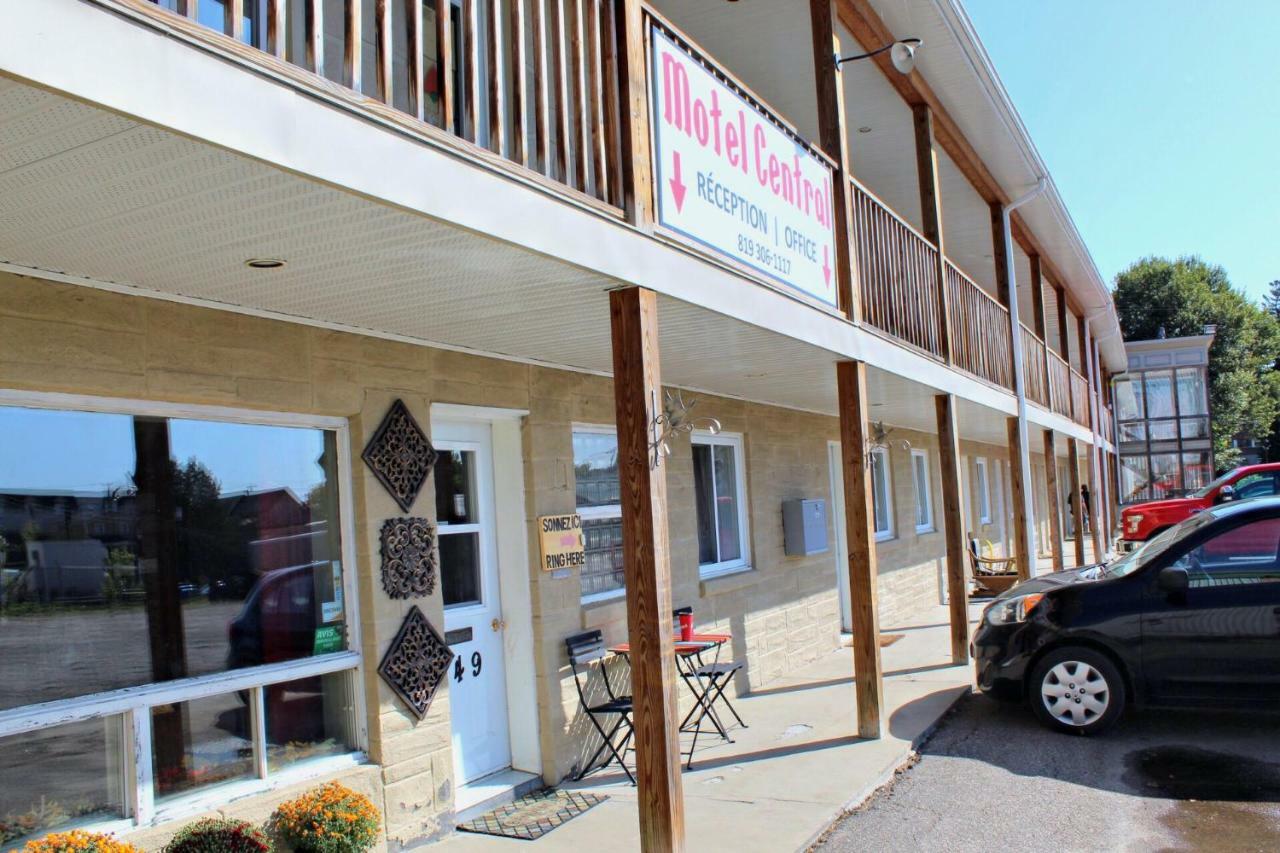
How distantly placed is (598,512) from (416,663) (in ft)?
7.03

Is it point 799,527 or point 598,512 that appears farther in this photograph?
point 799,527

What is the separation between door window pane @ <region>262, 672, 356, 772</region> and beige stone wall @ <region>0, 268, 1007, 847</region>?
0.46 ft

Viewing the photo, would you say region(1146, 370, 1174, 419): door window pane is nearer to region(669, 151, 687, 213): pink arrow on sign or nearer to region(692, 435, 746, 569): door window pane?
region(692, 435, 746, 569): door window pane

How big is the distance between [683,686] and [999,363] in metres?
6.39

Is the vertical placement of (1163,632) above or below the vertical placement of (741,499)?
below

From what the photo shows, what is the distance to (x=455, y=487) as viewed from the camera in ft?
19.2

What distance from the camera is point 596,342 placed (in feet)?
18.2

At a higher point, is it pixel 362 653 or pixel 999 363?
pixel 999 363

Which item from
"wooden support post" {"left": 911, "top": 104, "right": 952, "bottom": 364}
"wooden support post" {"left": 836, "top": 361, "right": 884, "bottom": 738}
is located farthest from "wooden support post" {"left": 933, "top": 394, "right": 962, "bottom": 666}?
"wooden support post" {"left": 836, "top": 361, "right": 884, "bottom": 738}

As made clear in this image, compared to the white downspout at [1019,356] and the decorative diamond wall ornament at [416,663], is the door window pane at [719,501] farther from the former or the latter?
the white downspout at [1019,356]

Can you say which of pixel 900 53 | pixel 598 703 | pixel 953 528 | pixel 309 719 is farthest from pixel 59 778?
pixel 953 528

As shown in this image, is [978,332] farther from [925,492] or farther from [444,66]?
[444,66]

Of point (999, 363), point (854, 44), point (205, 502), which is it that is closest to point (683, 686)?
point (205, 502)

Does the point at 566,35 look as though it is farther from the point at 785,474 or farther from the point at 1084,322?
the point at 1084,322
